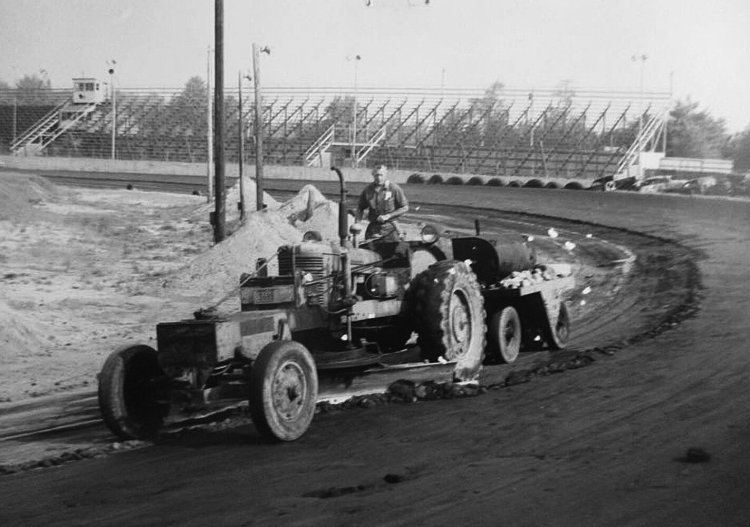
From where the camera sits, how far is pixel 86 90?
7444 cm

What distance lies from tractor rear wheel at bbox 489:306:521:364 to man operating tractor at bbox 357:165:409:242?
6.01 ft

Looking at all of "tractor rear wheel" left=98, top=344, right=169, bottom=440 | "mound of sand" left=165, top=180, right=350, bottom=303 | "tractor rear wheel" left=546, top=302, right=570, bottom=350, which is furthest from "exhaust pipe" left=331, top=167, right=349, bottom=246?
"mound of sand" left=165, top=180, right=350, bottom=303

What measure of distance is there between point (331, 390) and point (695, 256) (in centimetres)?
1472

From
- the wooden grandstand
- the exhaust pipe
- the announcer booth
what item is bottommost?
the exhaust pipe

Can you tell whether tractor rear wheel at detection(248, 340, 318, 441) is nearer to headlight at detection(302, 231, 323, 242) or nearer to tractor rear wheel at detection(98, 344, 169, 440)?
tractor rear wheel at detection(98, 344, 169, 440)

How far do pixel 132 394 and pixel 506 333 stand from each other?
5.28m

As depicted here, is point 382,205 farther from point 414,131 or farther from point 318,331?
point 414,131

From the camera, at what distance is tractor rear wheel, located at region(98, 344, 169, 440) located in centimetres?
926

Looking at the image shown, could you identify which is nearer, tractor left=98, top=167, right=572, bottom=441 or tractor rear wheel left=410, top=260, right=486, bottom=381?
tractor left=98, top=167, right=572, bottom=441

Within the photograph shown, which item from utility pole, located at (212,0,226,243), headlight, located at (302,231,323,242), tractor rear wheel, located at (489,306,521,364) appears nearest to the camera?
headlight, located at (302,231,323,242)

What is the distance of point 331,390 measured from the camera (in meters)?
10.3

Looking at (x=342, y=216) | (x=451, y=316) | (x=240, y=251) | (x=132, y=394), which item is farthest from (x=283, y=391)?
(x=240, y=251)

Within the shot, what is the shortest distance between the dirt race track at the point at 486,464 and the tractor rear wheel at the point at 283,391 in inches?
7.7

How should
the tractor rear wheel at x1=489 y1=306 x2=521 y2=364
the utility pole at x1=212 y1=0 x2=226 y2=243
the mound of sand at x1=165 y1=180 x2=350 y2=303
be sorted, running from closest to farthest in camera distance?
the tractor rear wheel at x1=489 y1=306 x2=521 y2=364 → the mound of sand at x1=165 y1=180 x2=350 y2=303 → the utility pole at x1=212 y1=0 x2=226 y2=243
